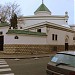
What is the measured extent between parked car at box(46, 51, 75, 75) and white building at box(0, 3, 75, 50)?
27592 millimetres

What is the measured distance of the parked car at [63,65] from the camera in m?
7.65

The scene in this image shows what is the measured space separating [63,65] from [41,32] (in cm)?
3348

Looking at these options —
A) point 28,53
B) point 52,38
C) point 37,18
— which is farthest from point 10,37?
point 37,18

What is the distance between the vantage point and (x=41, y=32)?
136ft

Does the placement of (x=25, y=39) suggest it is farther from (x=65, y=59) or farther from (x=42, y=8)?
(x=65, y=59)

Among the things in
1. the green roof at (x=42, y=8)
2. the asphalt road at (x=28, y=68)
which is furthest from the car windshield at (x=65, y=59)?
the green roof at (x=42, y=8)

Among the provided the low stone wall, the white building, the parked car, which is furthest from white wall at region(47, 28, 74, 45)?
the parked car

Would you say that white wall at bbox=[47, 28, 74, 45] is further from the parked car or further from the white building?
the parked car

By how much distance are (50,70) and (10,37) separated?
91.5 ft

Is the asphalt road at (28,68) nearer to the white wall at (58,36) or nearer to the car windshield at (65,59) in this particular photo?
the car windshield at (65,59)

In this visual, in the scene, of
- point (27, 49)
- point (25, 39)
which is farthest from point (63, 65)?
point (25, 39)

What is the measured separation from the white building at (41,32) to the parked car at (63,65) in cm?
2759

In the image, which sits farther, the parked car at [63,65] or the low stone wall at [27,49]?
the low stone wall at [27,49]

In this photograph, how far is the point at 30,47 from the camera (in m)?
37.7
